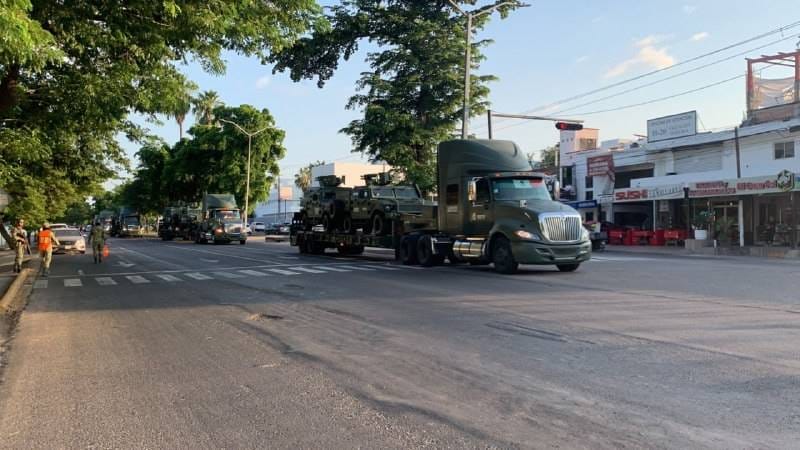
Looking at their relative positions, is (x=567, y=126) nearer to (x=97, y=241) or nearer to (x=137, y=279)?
(x=137, y=279)

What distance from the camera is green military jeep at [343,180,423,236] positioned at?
813 inches

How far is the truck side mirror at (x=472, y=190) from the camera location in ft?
55.6

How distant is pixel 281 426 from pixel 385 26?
28.8 metres

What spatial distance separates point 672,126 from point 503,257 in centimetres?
2756

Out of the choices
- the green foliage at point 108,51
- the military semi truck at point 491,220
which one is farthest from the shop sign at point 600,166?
→ the green foliage at point 108,51

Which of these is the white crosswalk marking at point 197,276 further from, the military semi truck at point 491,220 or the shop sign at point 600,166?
the shop sign at point 600,166

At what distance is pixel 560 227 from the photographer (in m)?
15.6

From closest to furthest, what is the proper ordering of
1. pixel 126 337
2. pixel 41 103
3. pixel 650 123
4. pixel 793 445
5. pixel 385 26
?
pixel 793 445, pixel 126 337, pixel 41 103, pixel 385 26, pixel 650 123

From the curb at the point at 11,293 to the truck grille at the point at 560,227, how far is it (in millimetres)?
11585

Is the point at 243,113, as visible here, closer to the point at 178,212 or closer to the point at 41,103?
the point at 178,212

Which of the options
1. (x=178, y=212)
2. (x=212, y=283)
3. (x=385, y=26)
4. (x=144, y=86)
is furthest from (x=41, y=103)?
(x=178, y=212)

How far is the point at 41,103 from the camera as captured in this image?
1373cm

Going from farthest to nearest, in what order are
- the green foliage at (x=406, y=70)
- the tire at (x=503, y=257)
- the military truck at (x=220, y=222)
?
the military truck at (x=220, y=222) → the green foliage at (x=406, y=70) → the tire at (x=503, y=257)

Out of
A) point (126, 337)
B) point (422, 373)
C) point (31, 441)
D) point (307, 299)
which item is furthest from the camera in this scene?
point (307, 299)
